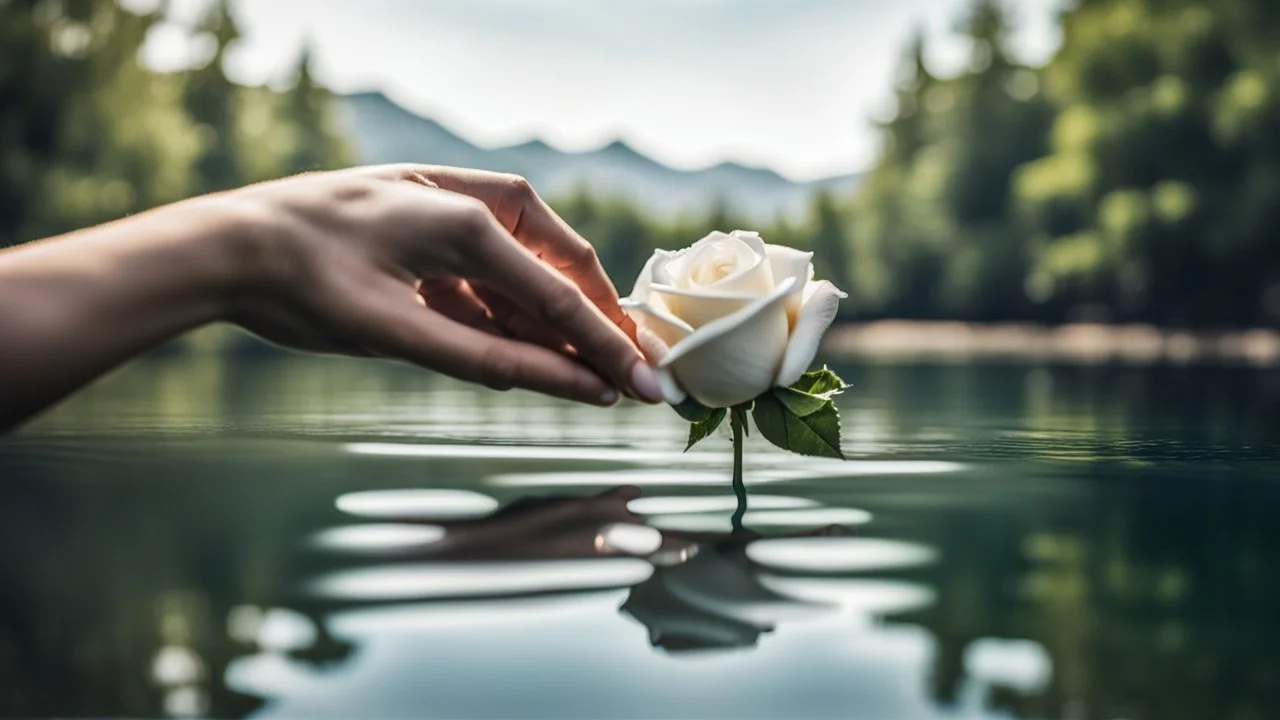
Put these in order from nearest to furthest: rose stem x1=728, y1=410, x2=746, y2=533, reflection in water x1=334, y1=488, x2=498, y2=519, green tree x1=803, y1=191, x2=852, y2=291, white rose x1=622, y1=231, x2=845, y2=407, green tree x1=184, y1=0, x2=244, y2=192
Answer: white rose x1=622, y1=231, x2=845, y2=407
rose stem x1=728, y1=410, x2=746, y2=533
reflection in water x1=334, y1=488, x2=498, y2=519
green tree x1=184, y1=0, x2=244, y2=192
green tree x1=803, y1=191, x2=852, y2=291

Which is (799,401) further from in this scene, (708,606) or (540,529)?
(708,606)

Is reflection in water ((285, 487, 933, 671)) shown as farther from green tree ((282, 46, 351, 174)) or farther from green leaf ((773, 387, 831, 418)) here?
green tree ((282, 46, 351, 174))

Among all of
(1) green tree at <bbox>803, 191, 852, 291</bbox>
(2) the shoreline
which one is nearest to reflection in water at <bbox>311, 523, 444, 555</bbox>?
(2) the shoreline

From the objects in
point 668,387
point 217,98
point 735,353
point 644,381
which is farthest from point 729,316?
point 217,98

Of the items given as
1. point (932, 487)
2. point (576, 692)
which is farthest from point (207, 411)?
point (576, 692)

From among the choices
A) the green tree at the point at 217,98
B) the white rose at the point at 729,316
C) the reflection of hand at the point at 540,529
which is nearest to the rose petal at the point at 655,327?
the white rose at the point at 729,316

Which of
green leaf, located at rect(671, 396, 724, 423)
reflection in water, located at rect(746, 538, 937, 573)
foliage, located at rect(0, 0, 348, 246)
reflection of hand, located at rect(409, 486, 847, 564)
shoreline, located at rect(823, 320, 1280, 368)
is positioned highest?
foliage, located at rect(0, 0, 348, 246)

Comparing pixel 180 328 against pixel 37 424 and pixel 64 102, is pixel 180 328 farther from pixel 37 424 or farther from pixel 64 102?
pixel 64 102
